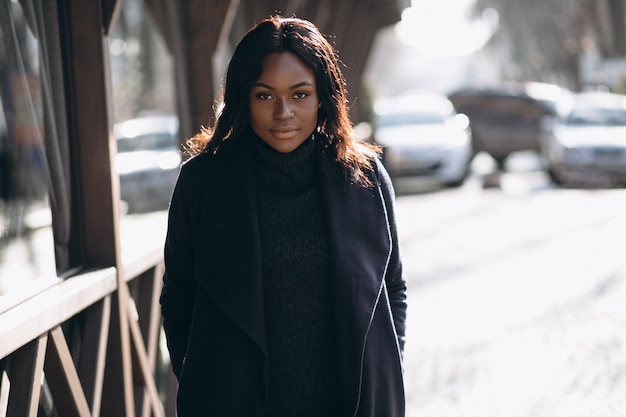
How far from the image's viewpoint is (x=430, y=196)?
61.0 feet

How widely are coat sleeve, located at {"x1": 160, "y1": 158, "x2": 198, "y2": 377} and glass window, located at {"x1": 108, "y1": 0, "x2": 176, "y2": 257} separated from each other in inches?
69.4

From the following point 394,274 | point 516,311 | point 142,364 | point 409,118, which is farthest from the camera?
point 409,118

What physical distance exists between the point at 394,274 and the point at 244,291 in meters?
0.49

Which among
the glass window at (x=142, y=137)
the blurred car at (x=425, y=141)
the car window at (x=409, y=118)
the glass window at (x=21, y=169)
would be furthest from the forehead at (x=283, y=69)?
the car window at (x=409, y=118)

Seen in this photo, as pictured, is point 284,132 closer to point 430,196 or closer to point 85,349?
point 85,349

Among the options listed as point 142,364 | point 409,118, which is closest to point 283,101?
point 142,364

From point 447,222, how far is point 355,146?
1196cm

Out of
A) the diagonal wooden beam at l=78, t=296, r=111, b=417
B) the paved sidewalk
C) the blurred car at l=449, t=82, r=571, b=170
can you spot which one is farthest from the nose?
the blurred car at l=449, t=82, r=571, b=170

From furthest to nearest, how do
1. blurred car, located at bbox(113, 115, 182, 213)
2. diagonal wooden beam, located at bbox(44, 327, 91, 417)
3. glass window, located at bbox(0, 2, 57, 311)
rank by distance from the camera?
blurred car, located at bbox(113, 115, 182, 213) < glass window, located at bbox(0, 2, 57, 311) < diagonal wooden beam, located at bbox(44, 327, 91, 417)

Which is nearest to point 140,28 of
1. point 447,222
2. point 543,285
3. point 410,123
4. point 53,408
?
point 410,123

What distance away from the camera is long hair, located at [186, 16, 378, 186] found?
2684 millimetres

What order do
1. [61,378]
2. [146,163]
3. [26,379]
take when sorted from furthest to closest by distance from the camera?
[146,163] → [61,378] → [26,379]

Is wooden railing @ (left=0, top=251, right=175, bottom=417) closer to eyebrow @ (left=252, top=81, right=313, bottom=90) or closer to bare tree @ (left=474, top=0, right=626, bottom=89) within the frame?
eyebrow @ (left=252, top=81, right=313, bottom=90)

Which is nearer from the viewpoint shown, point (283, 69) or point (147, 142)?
point (283, 69)
